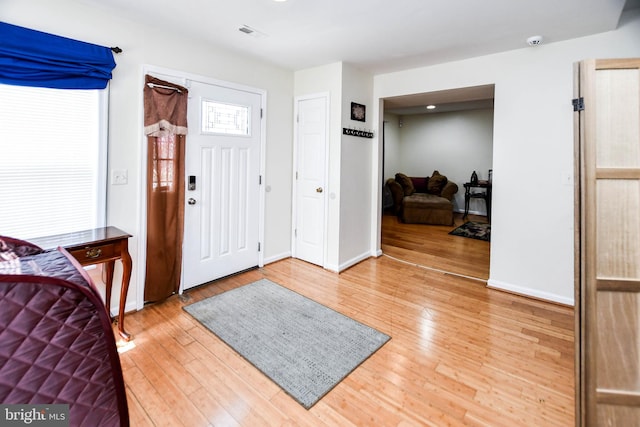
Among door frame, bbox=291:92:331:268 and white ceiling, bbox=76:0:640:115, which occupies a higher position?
white ceiling, bbox=76:0:640:115

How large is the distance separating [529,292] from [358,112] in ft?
8.93

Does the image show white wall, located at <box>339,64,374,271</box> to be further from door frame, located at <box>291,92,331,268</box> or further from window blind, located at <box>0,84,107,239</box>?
window blind, located at <box>0,84,107,239</box>

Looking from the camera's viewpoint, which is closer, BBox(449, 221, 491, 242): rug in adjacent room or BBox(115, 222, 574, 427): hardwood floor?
BBox(115, 222, 574, 427): hardwood floor

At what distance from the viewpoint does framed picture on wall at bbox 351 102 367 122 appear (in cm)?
377

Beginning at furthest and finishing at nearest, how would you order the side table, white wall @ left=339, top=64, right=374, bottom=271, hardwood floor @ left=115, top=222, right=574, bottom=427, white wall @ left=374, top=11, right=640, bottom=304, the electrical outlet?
the side table
white wall @ left=339, top=64, right=374, bottom=271
white wall @ left=374, top=11, right=640, bottom=304
the electrical outlet
hardwood floor @ left=115, top=222, right=574, bottom=427

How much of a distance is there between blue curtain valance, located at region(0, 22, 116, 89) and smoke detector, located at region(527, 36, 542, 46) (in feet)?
11.6

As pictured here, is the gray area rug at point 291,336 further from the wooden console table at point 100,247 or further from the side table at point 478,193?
the side table at point 478,193

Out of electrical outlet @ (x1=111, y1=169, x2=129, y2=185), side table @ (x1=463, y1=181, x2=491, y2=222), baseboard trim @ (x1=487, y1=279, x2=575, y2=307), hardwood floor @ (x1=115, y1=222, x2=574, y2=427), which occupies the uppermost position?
side table @ (x1=463, y1=181, x2=491, y2=222)

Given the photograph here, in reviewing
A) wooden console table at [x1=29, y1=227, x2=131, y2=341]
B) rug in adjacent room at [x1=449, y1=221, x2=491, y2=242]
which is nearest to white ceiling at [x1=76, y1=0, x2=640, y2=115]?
wooden console table at [x1=29, y1=227, x2=131, y2=341]

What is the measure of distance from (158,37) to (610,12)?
3608mm

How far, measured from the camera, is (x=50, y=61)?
2119 millimetres

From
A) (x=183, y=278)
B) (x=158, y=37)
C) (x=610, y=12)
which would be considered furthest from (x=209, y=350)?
(x=610, y=12)

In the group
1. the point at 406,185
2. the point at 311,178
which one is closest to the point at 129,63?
the point at 311,178

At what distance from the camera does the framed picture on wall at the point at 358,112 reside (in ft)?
12.4
